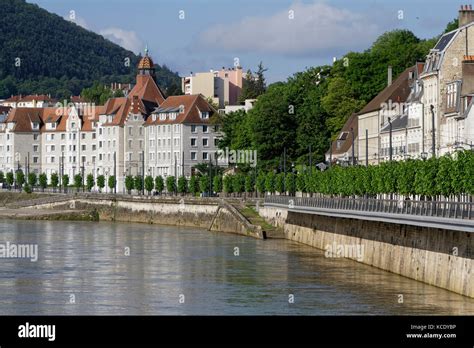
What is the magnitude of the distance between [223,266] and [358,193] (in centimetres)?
2074

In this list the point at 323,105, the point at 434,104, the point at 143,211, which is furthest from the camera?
the point at 323,105

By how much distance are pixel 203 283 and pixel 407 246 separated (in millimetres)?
10580

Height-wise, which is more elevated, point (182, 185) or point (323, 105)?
point (323, 105)

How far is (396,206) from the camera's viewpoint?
7138 centimetres

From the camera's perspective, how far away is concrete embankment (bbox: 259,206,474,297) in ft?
196

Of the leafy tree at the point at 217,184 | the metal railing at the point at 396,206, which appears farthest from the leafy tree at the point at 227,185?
the metal railing at the point at 396,206

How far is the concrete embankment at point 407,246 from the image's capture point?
196ft

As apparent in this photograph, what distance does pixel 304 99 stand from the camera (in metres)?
159

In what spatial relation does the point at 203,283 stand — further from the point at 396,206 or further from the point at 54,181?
the point at 54,181

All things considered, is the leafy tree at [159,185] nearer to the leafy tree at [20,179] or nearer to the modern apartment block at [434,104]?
the modern apartment block at [434,104]

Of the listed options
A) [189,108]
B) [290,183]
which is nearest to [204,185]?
[290,183]

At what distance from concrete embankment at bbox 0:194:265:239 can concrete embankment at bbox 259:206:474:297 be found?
794 inches
